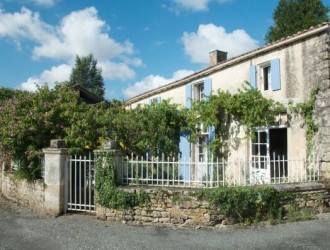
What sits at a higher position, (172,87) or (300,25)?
(300,25)

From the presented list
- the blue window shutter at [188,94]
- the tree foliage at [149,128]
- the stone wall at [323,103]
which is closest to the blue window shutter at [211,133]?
the tree foliage at [149,128]

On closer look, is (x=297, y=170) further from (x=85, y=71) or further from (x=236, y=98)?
(x=85, y=71)

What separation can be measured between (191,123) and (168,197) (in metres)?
7.04

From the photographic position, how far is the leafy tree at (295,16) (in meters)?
23.5

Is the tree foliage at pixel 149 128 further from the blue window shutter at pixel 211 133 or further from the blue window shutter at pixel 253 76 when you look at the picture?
the blue window shutter at pixel 253 76

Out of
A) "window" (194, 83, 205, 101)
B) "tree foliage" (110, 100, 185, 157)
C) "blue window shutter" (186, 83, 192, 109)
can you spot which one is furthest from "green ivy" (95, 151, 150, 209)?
"window" (194, 83, 205, 101)

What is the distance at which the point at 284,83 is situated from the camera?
1207 cm

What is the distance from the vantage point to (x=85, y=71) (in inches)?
2036

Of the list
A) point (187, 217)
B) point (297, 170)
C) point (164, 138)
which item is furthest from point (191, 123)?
point (187, 217)

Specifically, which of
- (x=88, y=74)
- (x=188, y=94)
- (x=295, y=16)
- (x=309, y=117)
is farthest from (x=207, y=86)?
(x=88, y=74)

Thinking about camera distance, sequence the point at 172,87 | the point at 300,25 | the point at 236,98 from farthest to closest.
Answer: the point at 300,25 < the point at 172,87 < the point at 236,98

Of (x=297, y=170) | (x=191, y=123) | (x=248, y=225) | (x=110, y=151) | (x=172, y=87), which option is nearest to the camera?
(x=248, y=225)

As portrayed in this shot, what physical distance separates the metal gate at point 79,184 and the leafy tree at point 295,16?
19.4 metres

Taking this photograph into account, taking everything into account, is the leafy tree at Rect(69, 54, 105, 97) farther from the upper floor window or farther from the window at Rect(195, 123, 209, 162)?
the upper floor window
